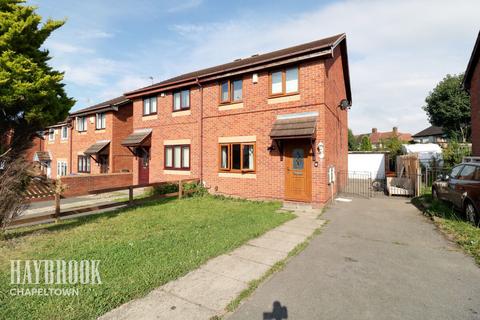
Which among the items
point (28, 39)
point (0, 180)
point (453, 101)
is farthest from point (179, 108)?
point (453, 101)

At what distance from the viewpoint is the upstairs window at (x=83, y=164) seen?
69.5 ft

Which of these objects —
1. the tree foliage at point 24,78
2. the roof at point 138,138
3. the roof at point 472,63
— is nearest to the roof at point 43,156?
the roof at point 138,138

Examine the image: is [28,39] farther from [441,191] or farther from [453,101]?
[453,101]

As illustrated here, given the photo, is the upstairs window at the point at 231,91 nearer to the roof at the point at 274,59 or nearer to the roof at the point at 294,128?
the roof at the point at 274,59

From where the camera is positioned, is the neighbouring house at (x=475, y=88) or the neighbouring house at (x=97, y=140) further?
the neighbouring house at (x=97, y=140)

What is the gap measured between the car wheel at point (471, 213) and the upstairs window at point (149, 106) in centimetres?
1556

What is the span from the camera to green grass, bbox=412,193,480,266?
18.4 feet

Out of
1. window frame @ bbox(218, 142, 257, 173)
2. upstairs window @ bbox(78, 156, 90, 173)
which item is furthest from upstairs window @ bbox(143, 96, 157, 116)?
upstairs window @ bbox(78, 156, 90, 173)

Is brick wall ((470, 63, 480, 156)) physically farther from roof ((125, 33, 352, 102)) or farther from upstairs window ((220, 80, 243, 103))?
upstairs window ((220, 80, 243, 103))

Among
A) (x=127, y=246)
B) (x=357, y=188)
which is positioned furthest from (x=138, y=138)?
(x=357, y=188)

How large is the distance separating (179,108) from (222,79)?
3486mm

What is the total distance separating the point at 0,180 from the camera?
217 inches

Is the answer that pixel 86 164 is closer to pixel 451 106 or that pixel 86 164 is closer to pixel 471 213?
pixel 471 213

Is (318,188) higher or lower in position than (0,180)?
lower
